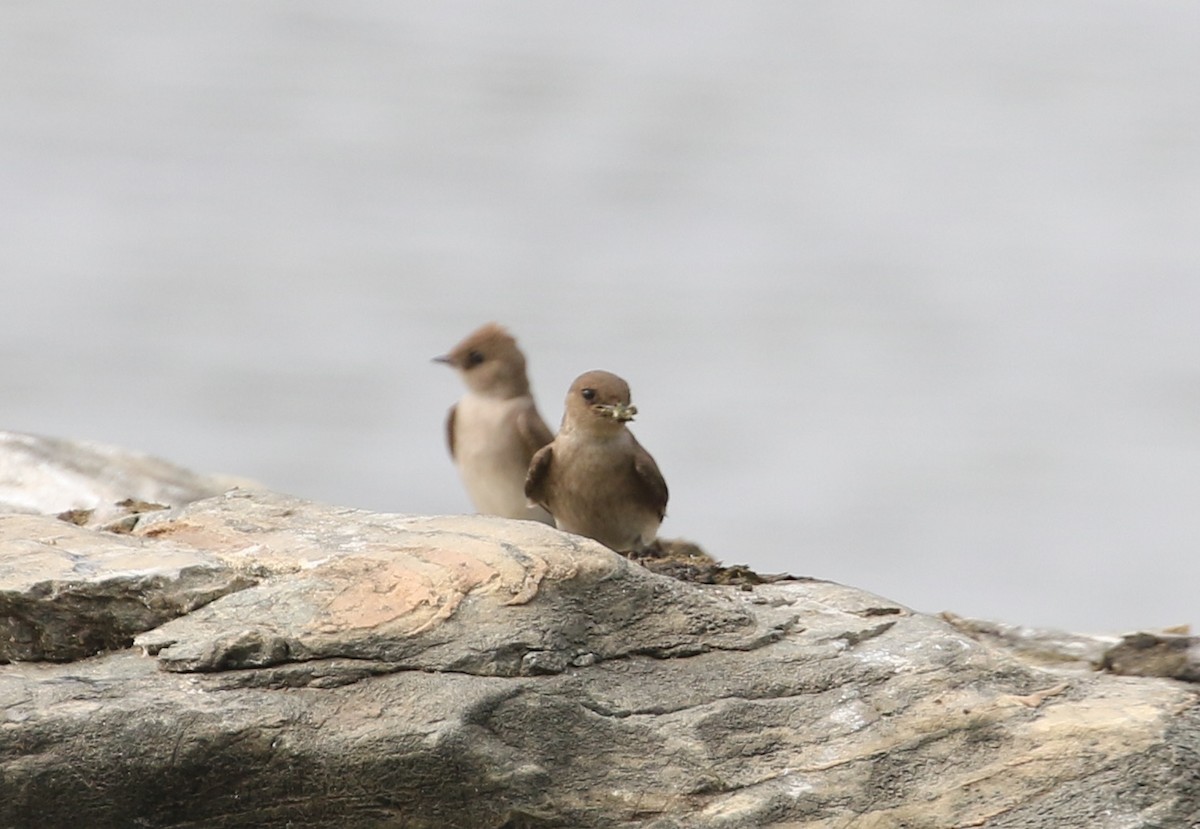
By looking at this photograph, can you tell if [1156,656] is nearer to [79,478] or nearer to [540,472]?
[540,472]

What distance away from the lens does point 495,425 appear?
30.0 feet

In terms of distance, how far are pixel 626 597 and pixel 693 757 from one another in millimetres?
465

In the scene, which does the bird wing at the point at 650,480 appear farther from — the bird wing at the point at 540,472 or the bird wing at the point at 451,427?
the bird wing at the point at 451,427

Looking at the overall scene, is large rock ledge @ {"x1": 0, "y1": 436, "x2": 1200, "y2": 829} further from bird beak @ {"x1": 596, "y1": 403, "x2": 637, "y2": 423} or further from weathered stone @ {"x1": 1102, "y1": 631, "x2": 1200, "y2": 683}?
bird beak @ {"x1": 596, "y1": 403, "x2": 637, "y2": 423}

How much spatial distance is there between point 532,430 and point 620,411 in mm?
1631

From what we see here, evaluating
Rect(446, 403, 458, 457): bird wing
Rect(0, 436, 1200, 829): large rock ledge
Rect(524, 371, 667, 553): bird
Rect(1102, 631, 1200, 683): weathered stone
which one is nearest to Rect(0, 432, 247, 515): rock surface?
Rect(446, 403, 458, 457): bird wing

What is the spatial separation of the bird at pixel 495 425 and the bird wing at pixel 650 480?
131cm

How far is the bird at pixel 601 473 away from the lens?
7.62m

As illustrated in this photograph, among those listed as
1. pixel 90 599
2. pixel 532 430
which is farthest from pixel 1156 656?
pixel 532 430

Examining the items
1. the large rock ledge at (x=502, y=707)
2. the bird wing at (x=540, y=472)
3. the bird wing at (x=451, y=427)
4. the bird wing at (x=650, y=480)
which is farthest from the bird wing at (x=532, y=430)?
the large rock ledge at (x=502, y=707)

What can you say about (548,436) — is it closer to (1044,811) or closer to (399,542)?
(399,542)

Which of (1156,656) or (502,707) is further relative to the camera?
(1156,656)

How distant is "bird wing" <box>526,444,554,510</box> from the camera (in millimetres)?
7840

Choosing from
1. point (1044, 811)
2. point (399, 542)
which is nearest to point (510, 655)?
point (399, 542)
